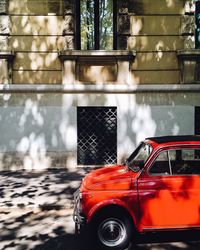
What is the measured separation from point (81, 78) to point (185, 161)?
690 centimetres

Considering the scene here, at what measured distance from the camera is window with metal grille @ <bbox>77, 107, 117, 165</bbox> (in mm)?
12422

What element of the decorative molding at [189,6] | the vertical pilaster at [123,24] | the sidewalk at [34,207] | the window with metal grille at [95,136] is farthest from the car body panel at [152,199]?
the decorative molding at [189,6]

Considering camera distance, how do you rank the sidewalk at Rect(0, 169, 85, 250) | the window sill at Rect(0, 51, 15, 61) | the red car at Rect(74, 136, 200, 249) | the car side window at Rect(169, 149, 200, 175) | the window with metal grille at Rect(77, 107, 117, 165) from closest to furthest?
the red car at Rect(74, 136, 200, 249), the car side window at Rect(169, 149, 200, 175), the sidewalk at Rect(0, 169, 85, 250), the window sill at Rect(0, 51, 15, 61), the window with metal grille at Rect(77, 107, 117, 165)

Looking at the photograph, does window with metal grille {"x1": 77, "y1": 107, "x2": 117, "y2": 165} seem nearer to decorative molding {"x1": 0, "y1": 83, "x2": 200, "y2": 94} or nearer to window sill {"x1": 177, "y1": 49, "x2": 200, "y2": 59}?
decorative molding {"x1": 0, "y1": 83, "x2": 200, "y2": 94}

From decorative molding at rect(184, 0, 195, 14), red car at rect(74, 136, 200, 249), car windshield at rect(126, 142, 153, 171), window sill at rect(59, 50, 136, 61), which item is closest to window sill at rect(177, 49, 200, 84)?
decorative molding at rect(184, 0, 195, 14)

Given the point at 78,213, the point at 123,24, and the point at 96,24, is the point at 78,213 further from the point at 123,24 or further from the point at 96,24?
the point at 96,24

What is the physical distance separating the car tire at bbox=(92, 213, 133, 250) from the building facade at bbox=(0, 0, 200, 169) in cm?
657

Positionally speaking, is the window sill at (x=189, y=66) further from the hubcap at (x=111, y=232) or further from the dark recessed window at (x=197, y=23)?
the hubcap at (x=111, y=232)

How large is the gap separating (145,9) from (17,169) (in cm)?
680

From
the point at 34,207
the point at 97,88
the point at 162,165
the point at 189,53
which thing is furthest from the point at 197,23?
the point at 34,207

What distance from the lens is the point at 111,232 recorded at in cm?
569

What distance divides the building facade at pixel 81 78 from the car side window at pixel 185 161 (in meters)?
6.24

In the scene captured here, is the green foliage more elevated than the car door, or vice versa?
the green foliage

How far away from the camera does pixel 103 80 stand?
40.0 ft
